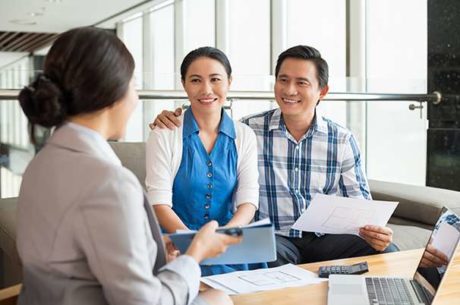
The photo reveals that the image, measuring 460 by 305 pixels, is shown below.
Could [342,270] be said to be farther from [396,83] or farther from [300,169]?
[396,83]

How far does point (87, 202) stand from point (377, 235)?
122cm

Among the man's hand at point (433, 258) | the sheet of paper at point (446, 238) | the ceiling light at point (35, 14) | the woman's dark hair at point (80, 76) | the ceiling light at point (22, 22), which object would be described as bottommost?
the man's hand at point (433, 258)

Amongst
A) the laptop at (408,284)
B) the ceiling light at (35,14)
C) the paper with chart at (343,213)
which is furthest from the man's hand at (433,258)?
the ceiling light at (35,14)

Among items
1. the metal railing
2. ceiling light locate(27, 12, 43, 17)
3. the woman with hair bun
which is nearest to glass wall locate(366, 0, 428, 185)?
the metal railing

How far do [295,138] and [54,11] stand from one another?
869 cm

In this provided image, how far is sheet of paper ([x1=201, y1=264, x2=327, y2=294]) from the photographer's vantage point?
5.06ft

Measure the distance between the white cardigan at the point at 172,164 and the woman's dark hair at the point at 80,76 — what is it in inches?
36.2

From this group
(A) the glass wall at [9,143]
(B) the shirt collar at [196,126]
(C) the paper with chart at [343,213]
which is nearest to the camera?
(C) the paper with chart at [343,213]

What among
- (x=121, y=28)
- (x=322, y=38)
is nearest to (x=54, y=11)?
(x=121, y=28)

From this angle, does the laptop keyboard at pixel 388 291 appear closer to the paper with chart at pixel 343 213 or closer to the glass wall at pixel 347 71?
the paper with chart at pixel 343 213

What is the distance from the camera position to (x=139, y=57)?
1008 cm

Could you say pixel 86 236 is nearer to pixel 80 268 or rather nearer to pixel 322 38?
pixel 80 268

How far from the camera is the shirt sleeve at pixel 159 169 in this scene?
6.83ft

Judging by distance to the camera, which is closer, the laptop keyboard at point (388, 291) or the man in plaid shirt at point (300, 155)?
the laptop keyboard at point (388, 291)
